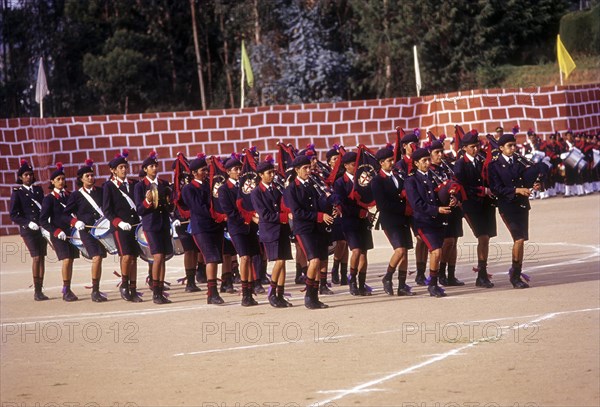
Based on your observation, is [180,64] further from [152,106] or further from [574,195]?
[574,195]

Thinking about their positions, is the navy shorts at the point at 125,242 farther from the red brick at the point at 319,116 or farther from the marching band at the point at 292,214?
the red brick at the point at 319,116

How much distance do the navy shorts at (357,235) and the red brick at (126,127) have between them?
15.1 metres

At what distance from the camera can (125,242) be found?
1655cm

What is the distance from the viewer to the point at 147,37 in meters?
52.2

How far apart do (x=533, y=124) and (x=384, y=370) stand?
22.3 m

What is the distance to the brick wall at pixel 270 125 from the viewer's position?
29.7 metres

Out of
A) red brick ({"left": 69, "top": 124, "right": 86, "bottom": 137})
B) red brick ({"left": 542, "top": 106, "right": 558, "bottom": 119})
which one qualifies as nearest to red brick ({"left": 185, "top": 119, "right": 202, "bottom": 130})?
red brick ({"left": 69, "top": 124, "right": 86, "bottom": 137})

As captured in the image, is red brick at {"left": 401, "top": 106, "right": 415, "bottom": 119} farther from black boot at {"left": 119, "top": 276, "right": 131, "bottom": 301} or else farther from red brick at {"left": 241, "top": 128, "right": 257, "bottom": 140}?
black boot at {"left": 119, "top": 276, "right": 131, "bottom": 301}

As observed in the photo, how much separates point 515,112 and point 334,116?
4784 millimetres

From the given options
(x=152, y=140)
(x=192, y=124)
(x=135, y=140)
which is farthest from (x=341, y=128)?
(x=135, y=140)

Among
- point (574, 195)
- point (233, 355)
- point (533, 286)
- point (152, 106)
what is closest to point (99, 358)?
point (233, 355)

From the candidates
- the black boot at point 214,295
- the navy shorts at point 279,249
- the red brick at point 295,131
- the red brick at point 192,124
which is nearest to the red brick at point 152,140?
the red brick at point 192,124

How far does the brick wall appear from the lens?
2967cm

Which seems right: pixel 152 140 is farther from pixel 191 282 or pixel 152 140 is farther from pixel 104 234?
pixel 104 234
